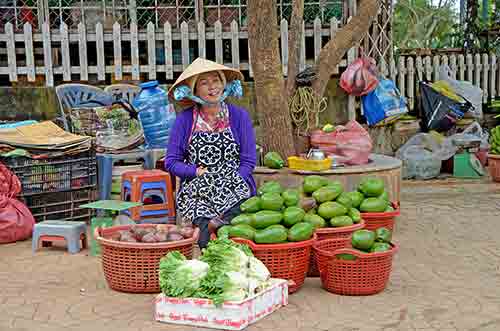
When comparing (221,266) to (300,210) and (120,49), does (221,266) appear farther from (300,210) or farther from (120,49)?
(120,49)

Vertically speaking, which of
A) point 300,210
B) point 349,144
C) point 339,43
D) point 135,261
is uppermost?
point 339,43

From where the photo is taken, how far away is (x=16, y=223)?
5.97 meters

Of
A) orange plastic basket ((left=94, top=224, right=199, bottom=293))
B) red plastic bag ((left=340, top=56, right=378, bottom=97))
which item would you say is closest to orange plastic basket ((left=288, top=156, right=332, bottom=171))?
orange plastic basket ((left=94, top=224, right=199, bottom=293))

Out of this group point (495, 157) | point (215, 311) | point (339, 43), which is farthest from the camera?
point (495, 157)

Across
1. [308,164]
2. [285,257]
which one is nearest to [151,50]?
[308,164]

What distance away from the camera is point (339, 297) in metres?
4.34

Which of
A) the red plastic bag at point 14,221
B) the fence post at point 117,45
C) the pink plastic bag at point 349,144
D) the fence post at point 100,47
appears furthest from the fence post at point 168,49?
the red plastic bag at point 14,221

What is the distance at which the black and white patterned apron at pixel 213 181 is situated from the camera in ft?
16.2

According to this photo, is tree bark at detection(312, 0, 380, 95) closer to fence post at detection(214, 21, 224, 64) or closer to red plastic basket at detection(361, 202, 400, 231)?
red plastic basket at detection(361, 202, 400, 231)

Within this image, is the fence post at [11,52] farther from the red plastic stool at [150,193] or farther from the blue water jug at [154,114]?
the red plastic stool at [150,193]

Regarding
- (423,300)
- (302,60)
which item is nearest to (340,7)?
(302,60)

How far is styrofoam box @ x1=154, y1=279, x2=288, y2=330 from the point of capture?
3.73 m

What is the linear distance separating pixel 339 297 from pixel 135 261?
129 centimetres

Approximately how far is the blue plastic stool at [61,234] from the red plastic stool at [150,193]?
0.57 meters
